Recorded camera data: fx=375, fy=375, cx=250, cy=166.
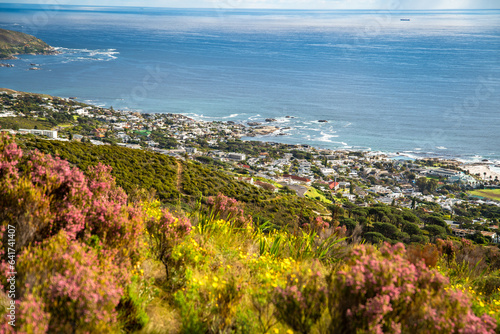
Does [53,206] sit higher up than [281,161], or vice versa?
[53,206]

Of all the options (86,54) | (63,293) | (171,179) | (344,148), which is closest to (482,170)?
(344,148)

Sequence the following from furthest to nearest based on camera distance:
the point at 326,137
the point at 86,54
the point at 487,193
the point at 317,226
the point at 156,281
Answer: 1. the point at 86,54
2. the point at 326,137
3. the point at 487,193
4. the point at 317,226
5. the point at 156,281

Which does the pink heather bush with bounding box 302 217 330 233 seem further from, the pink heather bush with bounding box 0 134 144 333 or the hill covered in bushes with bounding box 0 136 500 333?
the pink heather bush with bounding box 0 134 144 333

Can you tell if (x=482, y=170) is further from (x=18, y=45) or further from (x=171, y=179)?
(x=18, y=45)

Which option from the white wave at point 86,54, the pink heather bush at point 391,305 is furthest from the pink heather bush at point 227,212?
the white wave at point 86,54

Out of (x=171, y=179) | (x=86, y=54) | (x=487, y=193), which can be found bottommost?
(x=487, y=193)

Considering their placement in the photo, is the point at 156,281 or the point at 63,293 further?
the point at 156,281

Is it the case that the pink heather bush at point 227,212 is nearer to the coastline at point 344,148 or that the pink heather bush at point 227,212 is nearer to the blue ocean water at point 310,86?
the coastline at point 344,148

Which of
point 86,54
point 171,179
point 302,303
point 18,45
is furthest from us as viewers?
point 86,54
